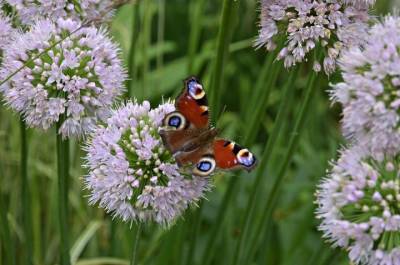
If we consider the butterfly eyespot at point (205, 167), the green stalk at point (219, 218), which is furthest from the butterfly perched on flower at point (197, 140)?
the green stalk at point (219, 218)

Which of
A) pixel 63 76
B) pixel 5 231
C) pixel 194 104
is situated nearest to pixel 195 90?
pixel 194 104

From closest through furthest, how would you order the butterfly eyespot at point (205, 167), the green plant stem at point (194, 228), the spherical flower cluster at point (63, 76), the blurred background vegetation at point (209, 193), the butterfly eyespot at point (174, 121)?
the butterfly eyespot at point (205, 167) → the butterfly eyespot at point (174, 121) → the spherical flower cluster at point (63, 76) → the green plant stem at point (194, 228) → the blurred background vegetation at point (209, 193)

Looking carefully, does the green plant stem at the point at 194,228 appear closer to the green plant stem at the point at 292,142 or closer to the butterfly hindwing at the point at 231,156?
the green plant stem at the point at 292,142

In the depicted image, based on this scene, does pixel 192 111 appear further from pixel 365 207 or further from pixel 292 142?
pixel 365 207

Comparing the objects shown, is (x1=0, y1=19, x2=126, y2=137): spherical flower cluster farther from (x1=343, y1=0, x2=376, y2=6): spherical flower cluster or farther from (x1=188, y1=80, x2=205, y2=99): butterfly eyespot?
(x1=343, y1=0, x2=376, y2=6): spherical flower cluster

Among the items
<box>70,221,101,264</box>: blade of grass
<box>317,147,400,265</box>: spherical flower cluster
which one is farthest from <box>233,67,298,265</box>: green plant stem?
<box>70,221,101,264</box>: blade of grass

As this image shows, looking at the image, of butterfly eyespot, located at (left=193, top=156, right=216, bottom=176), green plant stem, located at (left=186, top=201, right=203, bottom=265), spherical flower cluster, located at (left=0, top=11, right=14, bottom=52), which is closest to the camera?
butterfly eyespot, located at (left=193, top=156, right=216, bottom=176)
